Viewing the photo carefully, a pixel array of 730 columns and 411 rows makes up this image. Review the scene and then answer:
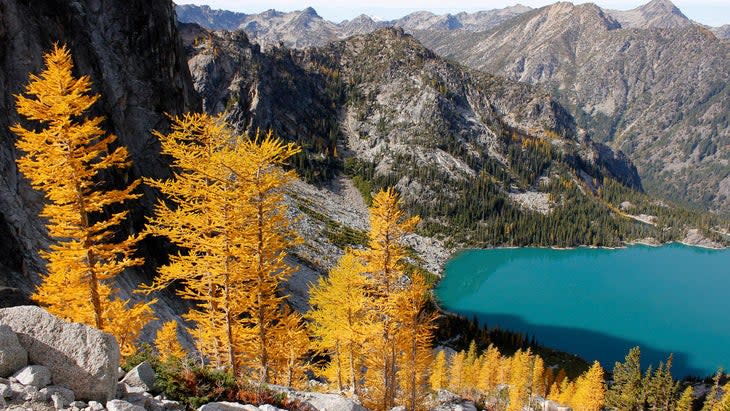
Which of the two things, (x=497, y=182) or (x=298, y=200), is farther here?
(x=497, y=182)

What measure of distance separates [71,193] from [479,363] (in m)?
58.9

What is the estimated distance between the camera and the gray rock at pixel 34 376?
8.98 meters

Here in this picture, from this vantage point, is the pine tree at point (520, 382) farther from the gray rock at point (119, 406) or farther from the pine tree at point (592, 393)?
the gray rock at point (119, 406)

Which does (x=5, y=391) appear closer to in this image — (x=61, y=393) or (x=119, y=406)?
(x=61, y=393)

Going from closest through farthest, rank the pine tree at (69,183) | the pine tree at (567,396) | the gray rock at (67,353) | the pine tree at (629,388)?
the gray rock at (67,353) < the pine tree at (69,183) < the pine tree at (629,388) < the pine tree at (567,396)

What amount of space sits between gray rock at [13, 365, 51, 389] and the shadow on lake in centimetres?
8849

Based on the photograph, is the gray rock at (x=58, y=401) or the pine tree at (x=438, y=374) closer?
the gray rock at (x=58, y=401)

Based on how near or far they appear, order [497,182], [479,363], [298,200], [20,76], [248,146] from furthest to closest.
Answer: [497,182]
[298,200]
[479,363]
[20,76]
[248,146]

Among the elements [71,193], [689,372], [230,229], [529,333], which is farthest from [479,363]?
[71,193]

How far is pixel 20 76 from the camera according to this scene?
3303cm

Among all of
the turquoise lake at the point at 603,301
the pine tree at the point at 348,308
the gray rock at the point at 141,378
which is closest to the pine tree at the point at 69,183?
the gray rock at the point at 141,378

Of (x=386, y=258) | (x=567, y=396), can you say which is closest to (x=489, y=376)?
(x=567, y=396)

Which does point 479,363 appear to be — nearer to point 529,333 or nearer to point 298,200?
point 529,333

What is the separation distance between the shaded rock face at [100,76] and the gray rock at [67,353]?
14.4 m
